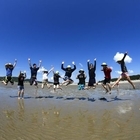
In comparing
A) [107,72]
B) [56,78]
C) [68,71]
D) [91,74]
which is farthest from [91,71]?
[56,78]

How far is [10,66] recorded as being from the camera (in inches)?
789

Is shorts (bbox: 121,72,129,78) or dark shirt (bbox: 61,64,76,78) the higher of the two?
dark shirt (bbox: 61,64,76,78)

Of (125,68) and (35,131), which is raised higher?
(125,68)

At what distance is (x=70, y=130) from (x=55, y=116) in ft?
7.38

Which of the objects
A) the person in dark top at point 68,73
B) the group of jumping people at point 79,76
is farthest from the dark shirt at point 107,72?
the person in dark top at point 68,73

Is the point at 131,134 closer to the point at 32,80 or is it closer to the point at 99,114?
the point at 99,114

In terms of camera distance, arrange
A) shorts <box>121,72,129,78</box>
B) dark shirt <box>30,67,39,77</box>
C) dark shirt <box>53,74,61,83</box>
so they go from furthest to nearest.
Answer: dark shirt <box>53,74,61,83</box> < dark shirt <box>30,67,39,77</box> < shorts <box>121,72,129,78</box>

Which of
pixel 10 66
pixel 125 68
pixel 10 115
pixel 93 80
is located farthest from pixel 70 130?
pixel 10 66

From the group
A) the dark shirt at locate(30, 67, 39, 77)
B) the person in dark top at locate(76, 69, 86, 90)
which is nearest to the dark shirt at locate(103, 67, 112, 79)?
the person in dark top at locate(76, 69, 86, 90)

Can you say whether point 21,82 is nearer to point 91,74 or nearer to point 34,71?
point 34,71

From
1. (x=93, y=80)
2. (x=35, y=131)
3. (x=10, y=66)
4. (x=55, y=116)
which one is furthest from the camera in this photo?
(x=10, y=66)

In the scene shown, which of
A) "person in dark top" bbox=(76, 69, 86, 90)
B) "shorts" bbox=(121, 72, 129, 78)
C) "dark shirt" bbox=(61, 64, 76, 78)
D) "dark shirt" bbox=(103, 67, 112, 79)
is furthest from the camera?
"dark shirt" bbox=(61, 64, 76, 78)

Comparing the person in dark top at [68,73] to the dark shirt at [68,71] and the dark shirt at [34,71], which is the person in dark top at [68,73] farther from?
the dark shirt at [34,71]

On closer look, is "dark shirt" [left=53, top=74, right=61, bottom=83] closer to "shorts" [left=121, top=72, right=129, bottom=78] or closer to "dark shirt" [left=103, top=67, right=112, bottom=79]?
"dark shirt" [left=103, top=67, right=112, bottom=79]
